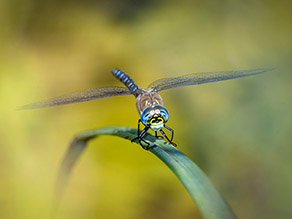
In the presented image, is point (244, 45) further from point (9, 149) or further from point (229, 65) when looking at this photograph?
point (9, 149)

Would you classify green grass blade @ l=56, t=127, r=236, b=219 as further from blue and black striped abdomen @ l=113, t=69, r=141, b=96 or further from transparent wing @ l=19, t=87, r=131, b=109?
blue and black striped abdomen @ l=113, t=69, r=141, b=96

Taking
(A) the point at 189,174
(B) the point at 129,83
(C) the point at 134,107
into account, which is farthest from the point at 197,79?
(A) the point at 189,174

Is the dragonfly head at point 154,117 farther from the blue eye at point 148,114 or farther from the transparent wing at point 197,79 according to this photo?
the transparent wing at point 197,79

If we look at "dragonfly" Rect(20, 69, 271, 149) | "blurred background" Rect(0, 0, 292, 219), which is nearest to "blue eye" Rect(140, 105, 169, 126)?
"dragonfly" Rect(20, 69, 271, 149)

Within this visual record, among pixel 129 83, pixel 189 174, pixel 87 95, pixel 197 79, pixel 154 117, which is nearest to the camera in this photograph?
pixel 189 174

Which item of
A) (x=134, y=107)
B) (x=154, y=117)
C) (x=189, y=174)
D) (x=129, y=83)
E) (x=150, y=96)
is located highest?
(x=134, y=107)

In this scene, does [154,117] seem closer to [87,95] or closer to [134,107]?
[87,95]

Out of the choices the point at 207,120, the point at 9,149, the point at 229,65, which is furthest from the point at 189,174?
the point at 229,65
